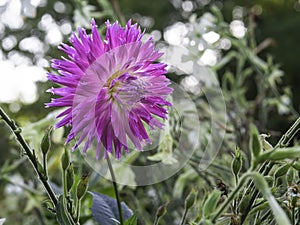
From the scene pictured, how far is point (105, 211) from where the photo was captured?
1.38ft

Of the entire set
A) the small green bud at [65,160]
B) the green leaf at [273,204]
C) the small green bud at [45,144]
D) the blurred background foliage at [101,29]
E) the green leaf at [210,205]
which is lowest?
the blurred background foliage at [101,29]

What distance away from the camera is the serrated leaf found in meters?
0.40

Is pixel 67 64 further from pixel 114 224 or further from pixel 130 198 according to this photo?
pixel 130 198

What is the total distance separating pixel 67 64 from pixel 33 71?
70cm

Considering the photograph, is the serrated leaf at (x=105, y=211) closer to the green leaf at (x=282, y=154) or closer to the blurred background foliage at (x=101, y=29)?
the blurred background foliage at (x=101, y=29)

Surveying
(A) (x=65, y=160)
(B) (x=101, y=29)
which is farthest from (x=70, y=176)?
(B) (x=101, y=29)

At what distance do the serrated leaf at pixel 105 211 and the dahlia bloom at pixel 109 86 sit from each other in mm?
81

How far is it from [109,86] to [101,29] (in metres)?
0.29

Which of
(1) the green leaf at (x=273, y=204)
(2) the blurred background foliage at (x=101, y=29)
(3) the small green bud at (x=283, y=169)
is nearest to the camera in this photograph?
(1) the green leaf at (x=273, y=204)

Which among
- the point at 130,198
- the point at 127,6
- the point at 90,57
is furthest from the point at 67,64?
the point at 127,6

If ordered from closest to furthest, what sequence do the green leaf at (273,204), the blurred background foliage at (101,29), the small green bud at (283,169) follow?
1. the green leaf at (273,204)
2. the small green bud at (283,169)
3. the blurred background foliage at (101,29)

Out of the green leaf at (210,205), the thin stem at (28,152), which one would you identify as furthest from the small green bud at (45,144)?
the green leaf at (210,205)

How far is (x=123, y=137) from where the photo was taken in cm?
34

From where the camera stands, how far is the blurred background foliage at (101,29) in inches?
26.8
